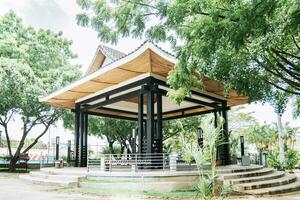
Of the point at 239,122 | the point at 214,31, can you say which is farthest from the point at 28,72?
the point at 239,122

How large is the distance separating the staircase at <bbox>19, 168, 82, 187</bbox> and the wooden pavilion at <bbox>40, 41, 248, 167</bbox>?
2790mm

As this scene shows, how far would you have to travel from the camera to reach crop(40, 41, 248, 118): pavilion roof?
10.3 metres

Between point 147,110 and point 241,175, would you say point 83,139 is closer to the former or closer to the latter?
point 147,110

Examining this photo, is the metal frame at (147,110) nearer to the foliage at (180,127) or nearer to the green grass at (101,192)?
the green grass at (101,192)

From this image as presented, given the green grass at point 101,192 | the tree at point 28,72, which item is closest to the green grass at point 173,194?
the green grass at point 101,192

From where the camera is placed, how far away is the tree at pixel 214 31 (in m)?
5.07

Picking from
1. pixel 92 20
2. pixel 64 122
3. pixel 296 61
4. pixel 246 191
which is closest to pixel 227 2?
pixel 92 20

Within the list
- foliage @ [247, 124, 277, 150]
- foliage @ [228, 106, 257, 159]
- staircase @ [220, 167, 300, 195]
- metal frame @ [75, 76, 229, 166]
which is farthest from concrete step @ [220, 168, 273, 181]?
foliage @ [247, 124, 277, 150]

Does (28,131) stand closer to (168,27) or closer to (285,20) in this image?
(168,27)

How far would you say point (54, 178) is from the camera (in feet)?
37.5

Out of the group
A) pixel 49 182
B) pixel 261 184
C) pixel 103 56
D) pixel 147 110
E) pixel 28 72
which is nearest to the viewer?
pixel 261 184

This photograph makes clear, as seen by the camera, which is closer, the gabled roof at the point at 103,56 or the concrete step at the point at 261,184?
the concrete step at the point at 261,184

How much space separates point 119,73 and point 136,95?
1.39m

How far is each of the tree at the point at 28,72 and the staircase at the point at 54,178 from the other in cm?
575
